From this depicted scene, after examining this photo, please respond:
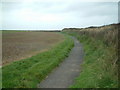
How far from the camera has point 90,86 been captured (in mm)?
9055

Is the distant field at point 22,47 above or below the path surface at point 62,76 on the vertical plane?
above

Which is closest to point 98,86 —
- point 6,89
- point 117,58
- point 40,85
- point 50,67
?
point 117,58

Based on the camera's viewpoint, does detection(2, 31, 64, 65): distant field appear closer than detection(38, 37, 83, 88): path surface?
No

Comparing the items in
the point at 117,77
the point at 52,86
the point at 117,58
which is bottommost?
the point at 52,86

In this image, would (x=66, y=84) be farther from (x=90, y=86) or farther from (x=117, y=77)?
(x=117, y=77)

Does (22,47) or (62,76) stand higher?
(22,47)

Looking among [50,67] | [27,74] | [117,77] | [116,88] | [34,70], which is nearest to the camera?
[116,88]

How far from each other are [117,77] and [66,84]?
261 centimetres

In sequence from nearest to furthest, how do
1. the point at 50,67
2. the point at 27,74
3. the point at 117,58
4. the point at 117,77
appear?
1. the point at 117,77
2. the point at 117,58
3. the point at 27,74
4. the point at 50,67

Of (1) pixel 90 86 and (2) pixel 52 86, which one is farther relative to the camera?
(2) pixel 52 86

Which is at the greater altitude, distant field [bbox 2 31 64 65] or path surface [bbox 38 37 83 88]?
distant field [bbox 2 31 64 65]

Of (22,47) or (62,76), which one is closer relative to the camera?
(62,76)

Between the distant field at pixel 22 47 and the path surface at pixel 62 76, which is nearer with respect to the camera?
the path surface at pixel 62 76

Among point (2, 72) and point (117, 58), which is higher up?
point (117, 58)
